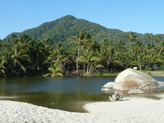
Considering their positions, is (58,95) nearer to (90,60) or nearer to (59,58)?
(59,58)

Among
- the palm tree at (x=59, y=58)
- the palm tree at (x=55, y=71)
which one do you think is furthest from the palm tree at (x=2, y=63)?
the palm tree at (x=59, y=58)

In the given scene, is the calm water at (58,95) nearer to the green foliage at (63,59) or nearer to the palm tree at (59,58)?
the green foliage at (63,59)

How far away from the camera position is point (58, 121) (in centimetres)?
1236

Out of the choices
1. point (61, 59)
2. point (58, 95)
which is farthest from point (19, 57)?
point (58, 95)

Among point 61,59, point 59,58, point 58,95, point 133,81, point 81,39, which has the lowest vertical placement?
point 58,95

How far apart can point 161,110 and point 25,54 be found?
57058mm

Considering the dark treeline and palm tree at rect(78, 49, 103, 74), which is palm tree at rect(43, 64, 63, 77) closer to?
the dark treeline

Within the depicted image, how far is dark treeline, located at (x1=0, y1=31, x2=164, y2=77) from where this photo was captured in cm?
6556

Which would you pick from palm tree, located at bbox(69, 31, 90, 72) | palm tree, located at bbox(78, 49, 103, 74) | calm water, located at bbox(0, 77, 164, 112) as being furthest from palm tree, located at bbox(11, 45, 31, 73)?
calm water, located at bbox(0, 77, 164, 112)

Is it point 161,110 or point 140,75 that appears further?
point 140,75

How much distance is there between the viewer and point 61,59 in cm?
7069

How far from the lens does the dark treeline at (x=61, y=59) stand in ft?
215

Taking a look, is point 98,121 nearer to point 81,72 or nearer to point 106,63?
point 81,72

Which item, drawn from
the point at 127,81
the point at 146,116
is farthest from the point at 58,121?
the point at 127,81
